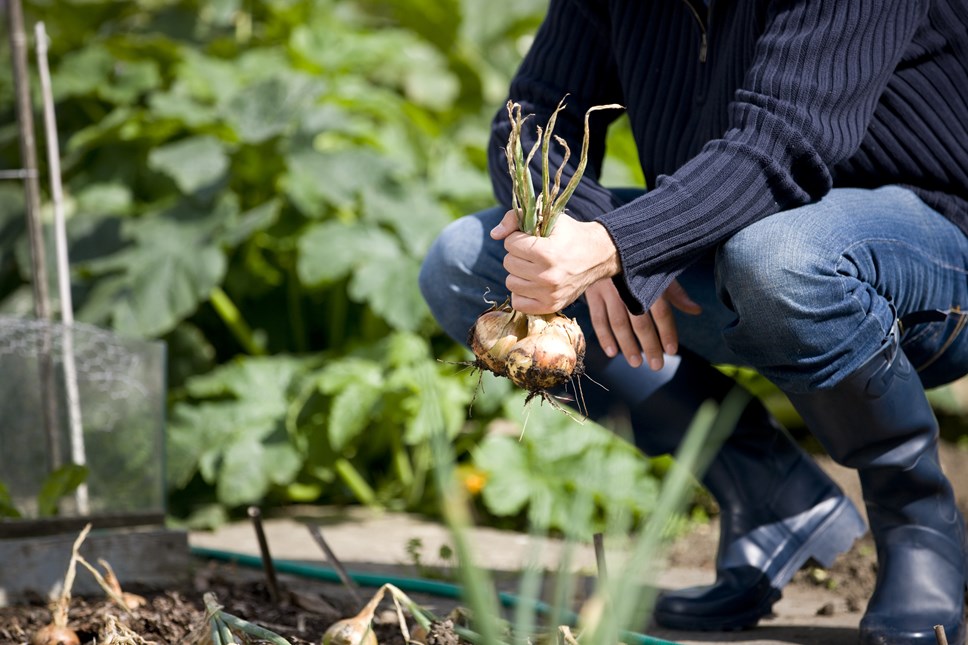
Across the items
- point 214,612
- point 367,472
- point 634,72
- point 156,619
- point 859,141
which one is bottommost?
point 367,472

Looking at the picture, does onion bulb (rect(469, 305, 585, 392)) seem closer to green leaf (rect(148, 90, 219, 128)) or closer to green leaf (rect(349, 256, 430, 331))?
green leaf (rect(349, 256, 430, 331))

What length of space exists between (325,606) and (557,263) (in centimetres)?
74

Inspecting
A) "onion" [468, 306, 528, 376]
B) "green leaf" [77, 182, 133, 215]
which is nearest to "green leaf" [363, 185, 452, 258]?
"green leaf" [77, 182, 133, 215]

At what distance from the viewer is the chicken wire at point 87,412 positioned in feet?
6.98

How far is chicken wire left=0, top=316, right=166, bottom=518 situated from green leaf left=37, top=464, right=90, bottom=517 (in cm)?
11

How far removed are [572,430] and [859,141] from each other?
1.31 m

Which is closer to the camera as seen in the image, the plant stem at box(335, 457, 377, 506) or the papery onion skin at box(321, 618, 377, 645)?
the papery onion skin at box(321, 618, 377, 645)

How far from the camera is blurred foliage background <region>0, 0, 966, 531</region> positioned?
2656 mm

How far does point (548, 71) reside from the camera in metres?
1.84

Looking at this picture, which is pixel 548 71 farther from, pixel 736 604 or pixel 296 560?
pixel 296 560

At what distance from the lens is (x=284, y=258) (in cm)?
309

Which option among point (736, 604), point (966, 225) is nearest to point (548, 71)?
point (966, 225)

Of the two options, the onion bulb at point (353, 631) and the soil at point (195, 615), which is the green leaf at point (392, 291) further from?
the onion bulb at point (353, 631)

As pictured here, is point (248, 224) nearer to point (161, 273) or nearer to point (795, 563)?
point (161, 273)
